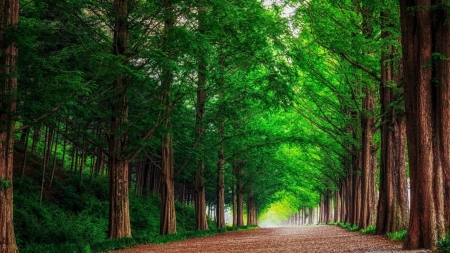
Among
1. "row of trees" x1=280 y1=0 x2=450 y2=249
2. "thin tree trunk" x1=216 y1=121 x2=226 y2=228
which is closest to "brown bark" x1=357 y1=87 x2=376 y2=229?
"row of trees" x1=280 y1=0 x2=450 y2=249

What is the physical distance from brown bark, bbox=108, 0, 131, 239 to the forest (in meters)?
0.05

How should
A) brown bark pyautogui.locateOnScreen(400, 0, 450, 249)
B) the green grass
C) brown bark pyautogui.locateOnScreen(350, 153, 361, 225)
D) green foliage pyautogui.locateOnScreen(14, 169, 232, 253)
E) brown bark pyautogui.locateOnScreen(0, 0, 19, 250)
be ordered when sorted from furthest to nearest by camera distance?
brown bark pyautogui.locateOnScreen(350, 153, 361, 225) < green foliage pyautogui.locateOnScreen(14, 169, 232, 253) < the green grass < brown bark pyautogui.locateOnScreen(0, 0, 19, 250) < brown bark pyautogui.locateOnScreen(400, 0, 450, 249)

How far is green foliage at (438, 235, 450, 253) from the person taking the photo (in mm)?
6935

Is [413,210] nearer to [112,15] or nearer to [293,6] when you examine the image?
[293,6]

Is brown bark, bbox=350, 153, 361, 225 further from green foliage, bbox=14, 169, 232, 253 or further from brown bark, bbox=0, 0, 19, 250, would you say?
brown bark, bbox=0, 0, 19, 250

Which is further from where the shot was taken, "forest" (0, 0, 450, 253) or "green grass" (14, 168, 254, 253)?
"green grass" (14, 168, 254, 253)

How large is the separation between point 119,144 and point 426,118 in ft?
31.9

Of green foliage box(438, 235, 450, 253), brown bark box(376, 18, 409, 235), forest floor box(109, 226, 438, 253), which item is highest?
brown bark box(376, 18, 409, 235)

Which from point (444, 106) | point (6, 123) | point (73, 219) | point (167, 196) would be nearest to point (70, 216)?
point (73, 219)

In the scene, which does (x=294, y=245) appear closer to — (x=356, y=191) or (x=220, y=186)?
(x=356, y=191)

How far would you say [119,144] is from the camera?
14258mm

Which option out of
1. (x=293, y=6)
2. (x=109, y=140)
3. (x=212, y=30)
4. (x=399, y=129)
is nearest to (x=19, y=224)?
(x=109, y=140)

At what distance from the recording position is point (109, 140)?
47.3ft

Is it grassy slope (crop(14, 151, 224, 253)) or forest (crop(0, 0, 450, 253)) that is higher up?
forest (crop(0, 0, 450, 253))
